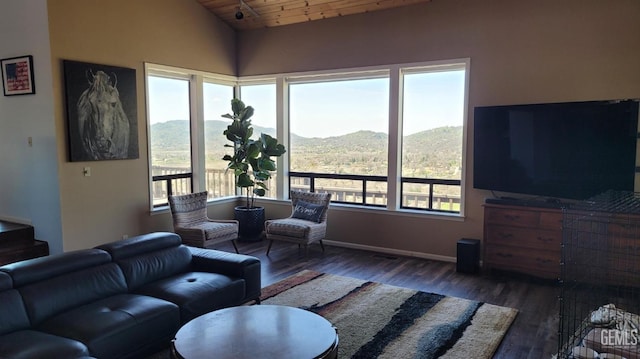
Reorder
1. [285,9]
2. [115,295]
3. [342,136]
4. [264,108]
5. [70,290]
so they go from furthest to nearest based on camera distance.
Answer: [264,108], [342,136], [285,9], [115,295], [70,290]

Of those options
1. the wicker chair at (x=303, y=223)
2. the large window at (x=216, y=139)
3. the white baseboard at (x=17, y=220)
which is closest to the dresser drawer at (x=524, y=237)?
the wicker chair at (x=303, y=223)

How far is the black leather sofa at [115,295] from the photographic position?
251 centimetres

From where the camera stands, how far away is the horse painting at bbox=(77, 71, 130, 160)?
4.94m

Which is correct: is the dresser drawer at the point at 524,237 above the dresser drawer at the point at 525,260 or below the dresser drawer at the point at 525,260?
above

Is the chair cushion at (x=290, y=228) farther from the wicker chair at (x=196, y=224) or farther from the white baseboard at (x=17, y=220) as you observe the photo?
the white baseboard at (x=17, y=220)

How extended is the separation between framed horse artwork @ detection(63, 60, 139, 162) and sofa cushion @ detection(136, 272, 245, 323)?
7.69 feet

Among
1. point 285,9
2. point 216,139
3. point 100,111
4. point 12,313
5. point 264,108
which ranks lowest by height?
point 12,313

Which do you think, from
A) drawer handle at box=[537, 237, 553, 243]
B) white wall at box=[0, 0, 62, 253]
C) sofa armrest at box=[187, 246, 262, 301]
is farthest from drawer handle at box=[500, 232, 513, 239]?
white wall at box=[0, 0, 62, 253]

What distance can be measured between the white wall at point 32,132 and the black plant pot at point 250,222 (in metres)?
2.36

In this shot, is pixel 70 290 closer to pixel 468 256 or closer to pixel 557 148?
pixel 468 256

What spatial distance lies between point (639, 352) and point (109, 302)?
3333 millimetres

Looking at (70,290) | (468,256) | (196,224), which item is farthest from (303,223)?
(70,290)

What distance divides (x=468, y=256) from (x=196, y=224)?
3.39 m

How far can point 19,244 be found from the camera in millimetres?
4867
